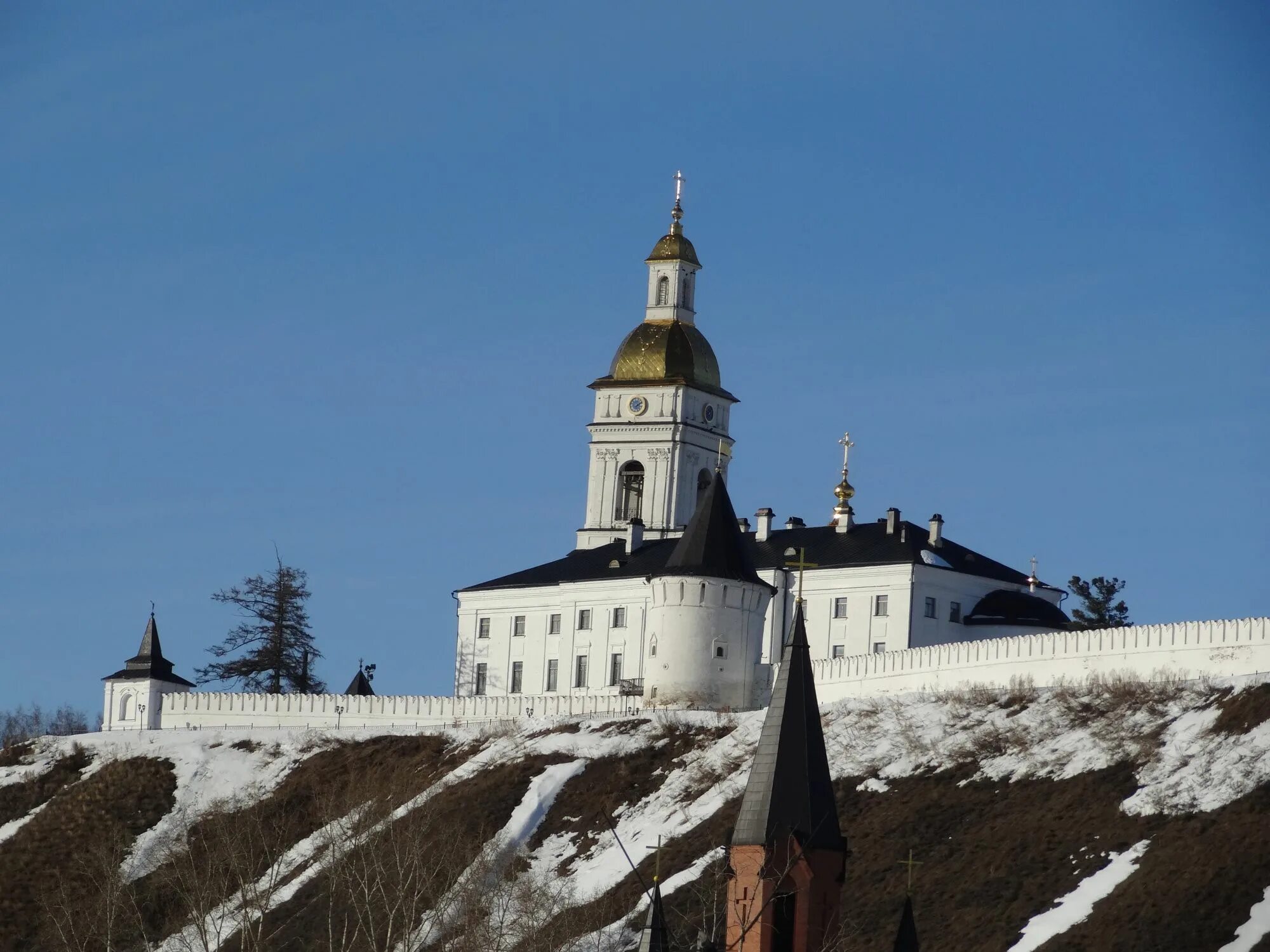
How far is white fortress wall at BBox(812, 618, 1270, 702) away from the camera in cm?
7325

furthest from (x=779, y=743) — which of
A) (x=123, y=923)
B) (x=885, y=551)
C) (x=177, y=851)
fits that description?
(x=885, y=551)

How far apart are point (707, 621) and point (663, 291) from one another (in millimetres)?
29858

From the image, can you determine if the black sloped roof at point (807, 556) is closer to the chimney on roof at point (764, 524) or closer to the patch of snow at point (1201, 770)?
the chimney on roof at point (764, 524)

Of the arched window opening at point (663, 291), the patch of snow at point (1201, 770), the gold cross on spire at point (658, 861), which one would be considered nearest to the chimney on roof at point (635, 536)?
the arched window opening at point (663, 291)

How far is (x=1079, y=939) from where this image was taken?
195 feet

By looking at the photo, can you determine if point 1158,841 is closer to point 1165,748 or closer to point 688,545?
point 1165,748

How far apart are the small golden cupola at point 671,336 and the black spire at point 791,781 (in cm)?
6888

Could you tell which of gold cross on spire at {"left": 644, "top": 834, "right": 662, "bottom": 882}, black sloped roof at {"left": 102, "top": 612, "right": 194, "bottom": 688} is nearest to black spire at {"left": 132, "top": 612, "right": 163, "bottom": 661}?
black sloped roof at {"left": 102, "top": 612, "right": 194, "bottom": 688}

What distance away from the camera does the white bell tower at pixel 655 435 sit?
11262cm

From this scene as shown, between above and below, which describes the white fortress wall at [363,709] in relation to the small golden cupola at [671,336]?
below

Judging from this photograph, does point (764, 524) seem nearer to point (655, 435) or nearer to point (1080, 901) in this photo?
point (655, 435)

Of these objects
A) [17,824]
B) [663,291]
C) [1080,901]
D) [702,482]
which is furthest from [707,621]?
[1080,901]

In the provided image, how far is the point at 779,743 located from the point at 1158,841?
832 inches

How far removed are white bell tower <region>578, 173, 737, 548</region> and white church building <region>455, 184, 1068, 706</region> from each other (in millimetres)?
67
